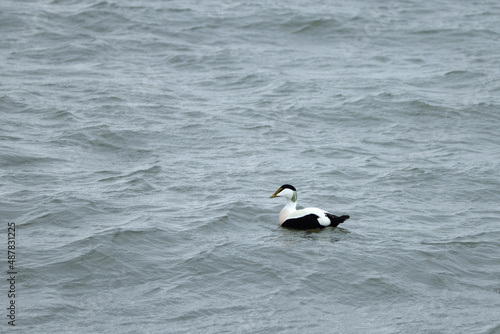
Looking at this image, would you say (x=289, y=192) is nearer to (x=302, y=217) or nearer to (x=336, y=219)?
(x=302, y=217)

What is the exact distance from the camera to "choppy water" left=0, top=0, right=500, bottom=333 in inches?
321

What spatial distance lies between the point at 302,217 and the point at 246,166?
2.42m

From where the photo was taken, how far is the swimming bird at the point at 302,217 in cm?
1020

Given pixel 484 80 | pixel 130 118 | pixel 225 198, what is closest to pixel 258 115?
pixel 130 118

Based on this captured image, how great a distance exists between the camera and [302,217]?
33.8 feet

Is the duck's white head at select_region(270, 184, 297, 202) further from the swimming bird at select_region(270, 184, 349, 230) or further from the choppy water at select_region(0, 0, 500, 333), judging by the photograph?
the choppy water at select_region(0, 0, 500, 333)

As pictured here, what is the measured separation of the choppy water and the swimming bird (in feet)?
0.49

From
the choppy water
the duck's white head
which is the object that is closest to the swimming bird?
the duck's white head

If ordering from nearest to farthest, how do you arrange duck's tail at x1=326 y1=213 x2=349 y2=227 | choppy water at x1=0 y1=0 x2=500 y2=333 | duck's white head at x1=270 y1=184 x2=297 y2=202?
choppy water at x1=0 y1=0 x2=500 y2=333
duck's tail at x1=326 y1=213 x2=349 y2=227
duck's white head at x1=270 y1=184 x2=297 y2=202

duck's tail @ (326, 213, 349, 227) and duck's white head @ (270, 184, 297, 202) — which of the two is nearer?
duck's tail @ (326, 213, 349, 227)

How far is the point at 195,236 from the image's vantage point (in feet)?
32.3

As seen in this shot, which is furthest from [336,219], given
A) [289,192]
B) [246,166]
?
[246,166]

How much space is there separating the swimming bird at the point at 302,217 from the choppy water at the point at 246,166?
5.9 inches

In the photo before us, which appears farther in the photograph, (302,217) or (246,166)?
(246,166)
